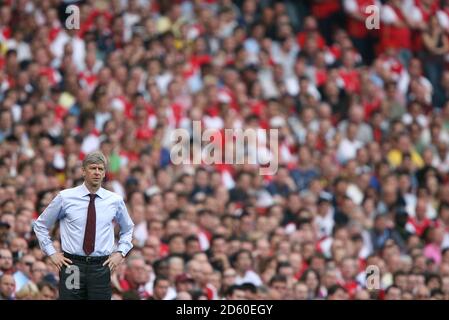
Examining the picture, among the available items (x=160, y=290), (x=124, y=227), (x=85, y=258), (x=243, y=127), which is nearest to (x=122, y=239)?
(x=124, y=227)

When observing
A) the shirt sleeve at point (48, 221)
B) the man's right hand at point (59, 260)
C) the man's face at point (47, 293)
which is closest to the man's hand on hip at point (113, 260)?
the man's right hand at point (59, 260)

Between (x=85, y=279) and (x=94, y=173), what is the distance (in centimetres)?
82

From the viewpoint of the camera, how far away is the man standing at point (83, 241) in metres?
10.9

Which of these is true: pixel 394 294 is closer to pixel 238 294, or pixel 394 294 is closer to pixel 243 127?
pixel 238 294

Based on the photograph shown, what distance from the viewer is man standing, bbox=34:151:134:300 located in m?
10.9

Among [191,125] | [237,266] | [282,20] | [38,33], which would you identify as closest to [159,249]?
[237,266]

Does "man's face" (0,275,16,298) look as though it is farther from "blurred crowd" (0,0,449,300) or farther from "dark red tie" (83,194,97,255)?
"dark red tie" (83,194,97,255)

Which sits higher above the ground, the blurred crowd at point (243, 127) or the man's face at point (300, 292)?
the blurred crowd at point (243, 127)

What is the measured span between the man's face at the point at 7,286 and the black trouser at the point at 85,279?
2508mm

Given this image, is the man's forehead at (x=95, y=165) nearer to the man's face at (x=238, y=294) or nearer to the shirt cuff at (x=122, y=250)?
the shirt cuff at (x=122, y=250)
